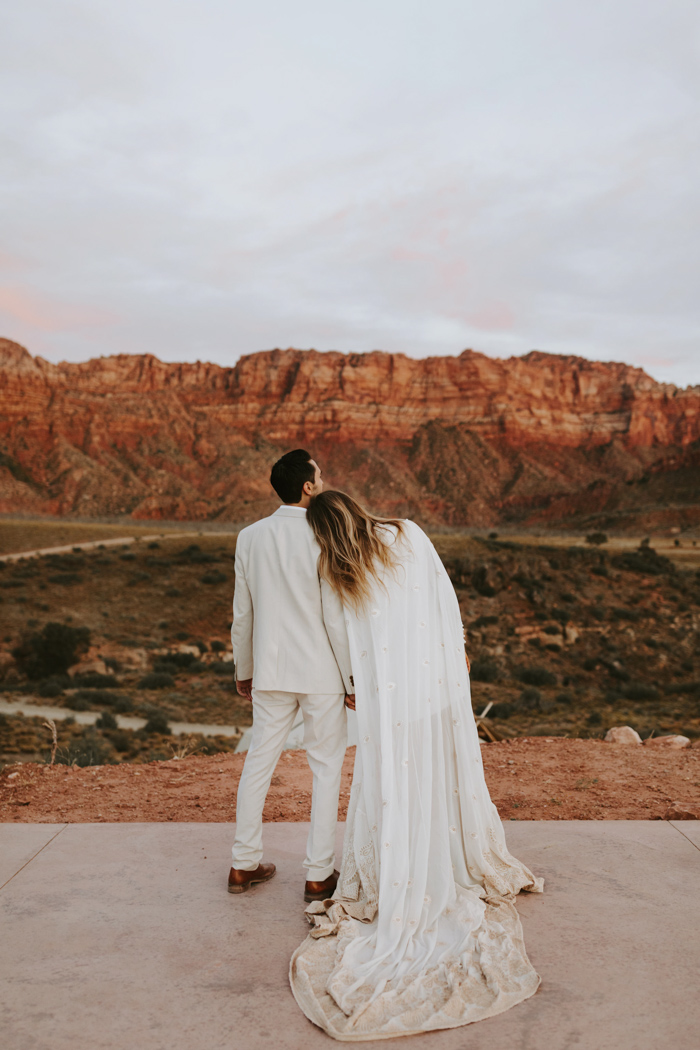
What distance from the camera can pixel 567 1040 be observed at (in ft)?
6.98

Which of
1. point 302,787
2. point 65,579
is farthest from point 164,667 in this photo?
point 302,787

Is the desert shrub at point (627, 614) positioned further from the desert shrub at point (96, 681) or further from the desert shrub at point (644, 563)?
the desert shrub at point (96, 681)

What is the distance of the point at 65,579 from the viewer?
107 feet

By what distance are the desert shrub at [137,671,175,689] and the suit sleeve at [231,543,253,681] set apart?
17.7m

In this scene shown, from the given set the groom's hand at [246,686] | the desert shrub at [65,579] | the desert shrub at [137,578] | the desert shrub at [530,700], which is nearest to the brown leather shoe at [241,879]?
→ the groom's hand at [246,686]

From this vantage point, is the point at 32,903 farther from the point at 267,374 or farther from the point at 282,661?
the point at 267,374

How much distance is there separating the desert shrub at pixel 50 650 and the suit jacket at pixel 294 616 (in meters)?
20.9

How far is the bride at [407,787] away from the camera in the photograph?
265 centimetres

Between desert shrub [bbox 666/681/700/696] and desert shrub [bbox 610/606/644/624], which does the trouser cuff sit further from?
desert shrub [bbox 610/606/644/624]

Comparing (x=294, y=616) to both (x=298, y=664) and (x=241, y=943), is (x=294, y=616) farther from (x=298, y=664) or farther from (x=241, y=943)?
(x=241, y=943)

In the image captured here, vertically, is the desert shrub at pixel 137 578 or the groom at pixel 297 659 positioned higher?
the groom at pixel 297 659

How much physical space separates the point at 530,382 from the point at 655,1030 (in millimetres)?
99674

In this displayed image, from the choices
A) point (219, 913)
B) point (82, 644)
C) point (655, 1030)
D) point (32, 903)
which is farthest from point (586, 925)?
point (82, 644)

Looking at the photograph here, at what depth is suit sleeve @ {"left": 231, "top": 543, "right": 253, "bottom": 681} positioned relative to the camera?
316 centimetres
